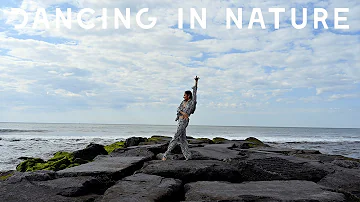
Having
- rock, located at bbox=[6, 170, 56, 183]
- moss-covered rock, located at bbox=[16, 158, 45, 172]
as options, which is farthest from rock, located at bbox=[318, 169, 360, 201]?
moss-covered rock, located at bbox=[16, 158, 45, 172]

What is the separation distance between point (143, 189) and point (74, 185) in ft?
3.16

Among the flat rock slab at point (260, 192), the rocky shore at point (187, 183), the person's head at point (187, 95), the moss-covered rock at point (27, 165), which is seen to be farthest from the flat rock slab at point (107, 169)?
the moss-covered rock at point (27, 165)

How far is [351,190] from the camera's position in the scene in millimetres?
4684

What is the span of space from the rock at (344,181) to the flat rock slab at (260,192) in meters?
0.55

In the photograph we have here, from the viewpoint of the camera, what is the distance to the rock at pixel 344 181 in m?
4.77

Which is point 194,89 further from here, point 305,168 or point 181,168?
point 305,168

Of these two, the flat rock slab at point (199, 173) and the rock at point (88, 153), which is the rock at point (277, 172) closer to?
the flat rock slab at point (199, 173)

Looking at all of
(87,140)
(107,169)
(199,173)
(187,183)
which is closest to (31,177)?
(107,169)

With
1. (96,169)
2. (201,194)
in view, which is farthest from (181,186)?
(96,169)

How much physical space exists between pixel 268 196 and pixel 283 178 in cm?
153

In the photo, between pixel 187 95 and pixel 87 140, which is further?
pixel 87 140

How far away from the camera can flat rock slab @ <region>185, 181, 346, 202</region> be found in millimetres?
3762

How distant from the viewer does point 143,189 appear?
4.15 m

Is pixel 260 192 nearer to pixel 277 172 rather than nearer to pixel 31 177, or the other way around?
pixel 277 172
